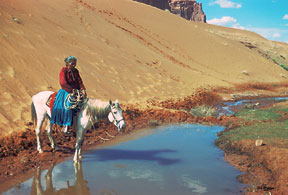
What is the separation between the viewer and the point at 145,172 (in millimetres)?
7512

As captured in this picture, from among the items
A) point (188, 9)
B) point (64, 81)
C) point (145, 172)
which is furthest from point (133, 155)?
point (188, 9)

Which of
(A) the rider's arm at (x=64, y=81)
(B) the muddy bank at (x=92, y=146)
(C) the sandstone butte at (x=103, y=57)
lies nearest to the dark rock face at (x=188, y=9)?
(C) the sandstone butte at (x=103, y=57)

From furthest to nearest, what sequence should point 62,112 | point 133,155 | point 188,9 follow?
point 188,9 < point 133,155 < point 62,112

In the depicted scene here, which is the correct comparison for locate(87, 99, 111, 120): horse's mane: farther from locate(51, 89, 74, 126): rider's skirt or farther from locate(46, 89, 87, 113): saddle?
locate(51, 89, 74, 126): rider's skirt

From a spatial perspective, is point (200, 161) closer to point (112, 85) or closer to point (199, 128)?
point (199, 128)

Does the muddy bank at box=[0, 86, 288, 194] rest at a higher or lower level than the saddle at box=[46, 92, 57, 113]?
lower

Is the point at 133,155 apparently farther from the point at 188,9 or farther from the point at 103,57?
the point at 188,9

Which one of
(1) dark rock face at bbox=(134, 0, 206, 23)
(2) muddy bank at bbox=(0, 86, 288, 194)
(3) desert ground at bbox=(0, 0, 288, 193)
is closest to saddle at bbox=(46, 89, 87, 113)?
(2) muddy bank at bbox=(0, 86, 288, 194)

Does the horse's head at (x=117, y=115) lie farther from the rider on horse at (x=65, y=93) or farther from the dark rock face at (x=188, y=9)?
the dark rock face at (x=188, y=9)

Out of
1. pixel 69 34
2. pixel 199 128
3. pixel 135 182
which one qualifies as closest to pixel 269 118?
pixel 199 128

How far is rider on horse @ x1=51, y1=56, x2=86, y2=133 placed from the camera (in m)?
7.71

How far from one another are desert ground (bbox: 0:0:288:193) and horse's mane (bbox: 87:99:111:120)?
2198 millimetres

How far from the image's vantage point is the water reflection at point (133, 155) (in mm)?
8539

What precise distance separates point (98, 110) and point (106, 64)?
15.9 meters
